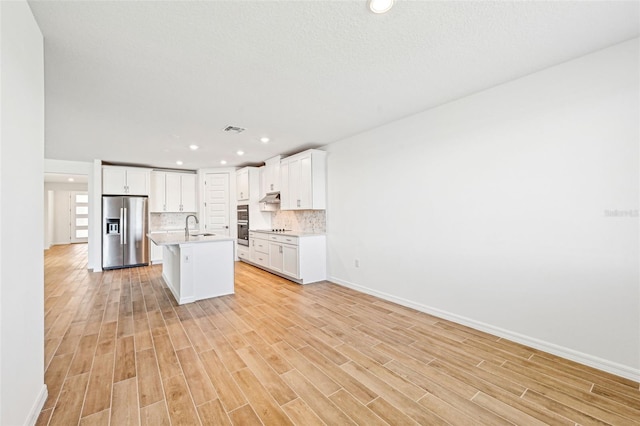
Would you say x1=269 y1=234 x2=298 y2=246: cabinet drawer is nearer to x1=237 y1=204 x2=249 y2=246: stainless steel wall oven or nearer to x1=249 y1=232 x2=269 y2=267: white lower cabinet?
x1=249 y1=232 x2=269 y2=267: white lower cabinet

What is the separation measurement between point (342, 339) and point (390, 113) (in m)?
2.69

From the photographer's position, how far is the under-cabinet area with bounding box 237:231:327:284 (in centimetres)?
469

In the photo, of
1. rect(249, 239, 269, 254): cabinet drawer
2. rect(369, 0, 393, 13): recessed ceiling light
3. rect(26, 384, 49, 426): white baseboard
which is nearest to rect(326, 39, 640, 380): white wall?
rect(369, 0, 393, 13): recessed ceiling light

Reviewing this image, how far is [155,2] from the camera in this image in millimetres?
1593

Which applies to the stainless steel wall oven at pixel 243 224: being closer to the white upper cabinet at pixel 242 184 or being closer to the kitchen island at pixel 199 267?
the white upper cabinet at pixel 242 184

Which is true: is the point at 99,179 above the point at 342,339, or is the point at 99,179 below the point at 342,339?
above

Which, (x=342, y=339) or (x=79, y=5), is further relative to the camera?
(x=342, y=339)

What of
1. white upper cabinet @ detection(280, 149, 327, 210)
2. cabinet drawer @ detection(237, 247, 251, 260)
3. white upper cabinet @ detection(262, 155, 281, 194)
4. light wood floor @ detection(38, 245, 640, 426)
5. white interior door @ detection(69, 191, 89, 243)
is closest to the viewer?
light wood floor @ detection(38, 245, 640, 426)

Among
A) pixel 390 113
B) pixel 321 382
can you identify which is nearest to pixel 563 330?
pixel 321 382

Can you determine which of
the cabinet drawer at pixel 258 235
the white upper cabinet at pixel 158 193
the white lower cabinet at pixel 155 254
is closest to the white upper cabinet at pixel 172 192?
the white upper cabinet at pixel 158 193

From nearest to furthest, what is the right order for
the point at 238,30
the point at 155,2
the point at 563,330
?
the point at 155,2
the point at 238,30
the point at 563,330

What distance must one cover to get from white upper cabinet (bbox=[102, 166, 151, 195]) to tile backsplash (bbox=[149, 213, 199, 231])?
0.93 m

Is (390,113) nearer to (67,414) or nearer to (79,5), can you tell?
(79,5)

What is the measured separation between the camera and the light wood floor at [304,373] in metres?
1.70
